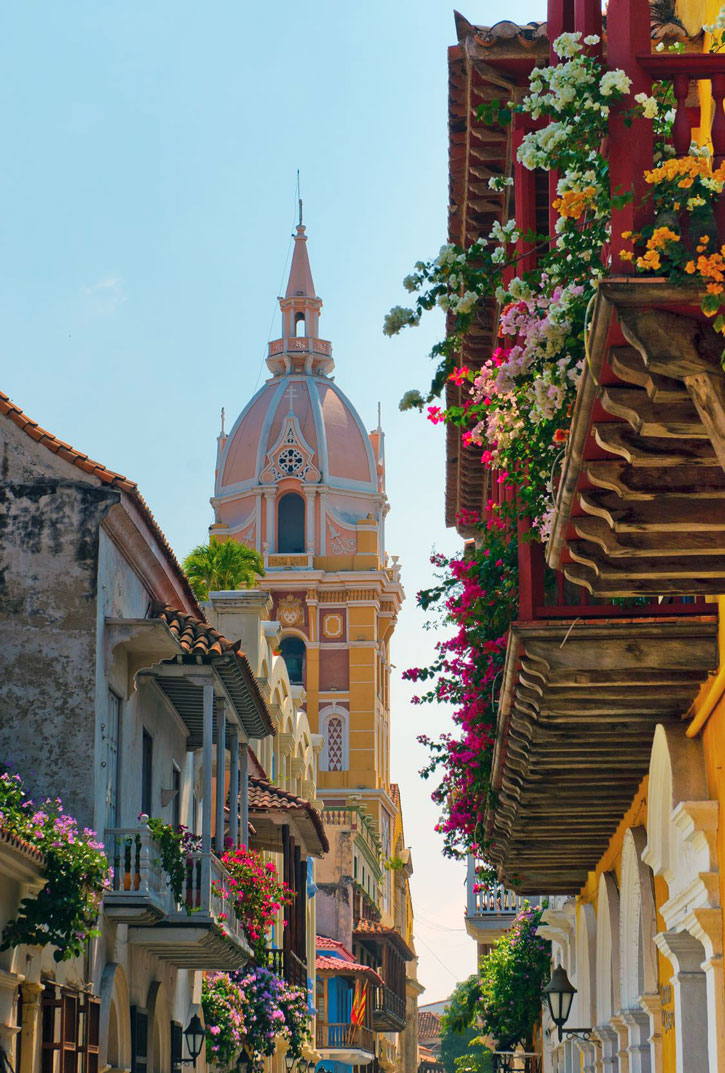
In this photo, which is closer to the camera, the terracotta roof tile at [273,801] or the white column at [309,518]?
the terracotta roof tile at [273,801]

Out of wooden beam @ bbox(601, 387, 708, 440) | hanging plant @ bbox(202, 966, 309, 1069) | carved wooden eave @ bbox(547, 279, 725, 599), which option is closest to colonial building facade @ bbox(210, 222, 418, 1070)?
hanging plant @ bbox(202, 966, 309, 1069)

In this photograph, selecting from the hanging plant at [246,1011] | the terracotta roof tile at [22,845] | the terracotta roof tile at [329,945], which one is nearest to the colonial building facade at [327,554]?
the terracotta roof tile at [329,945]

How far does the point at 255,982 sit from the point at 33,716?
9346mm

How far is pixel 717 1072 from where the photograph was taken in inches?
329

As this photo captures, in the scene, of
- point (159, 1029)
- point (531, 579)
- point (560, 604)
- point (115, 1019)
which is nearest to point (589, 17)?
point (531, 579)

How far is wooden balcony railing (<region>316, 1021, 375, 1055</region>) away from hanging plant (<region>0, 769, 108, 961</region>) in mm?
35294

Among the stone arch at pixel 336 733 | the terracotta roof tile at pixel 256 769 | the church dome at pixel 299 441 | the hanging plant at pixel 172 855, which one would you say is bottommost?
the hanging plant at pixel 172 855

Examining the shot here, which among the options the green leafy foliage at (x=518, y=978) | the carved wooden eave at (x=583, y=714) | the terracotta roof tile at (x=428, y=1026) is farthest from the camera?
the terracotta roof tile at (x=428, y=1026)

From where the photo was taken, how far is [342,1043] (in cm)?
4928

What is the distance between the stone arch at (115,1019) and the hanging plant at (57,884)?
2.42 metres

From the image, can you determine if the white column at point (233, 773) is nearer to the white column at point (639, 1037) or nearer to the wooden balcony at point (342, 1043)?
the white column at point (639, 1037)

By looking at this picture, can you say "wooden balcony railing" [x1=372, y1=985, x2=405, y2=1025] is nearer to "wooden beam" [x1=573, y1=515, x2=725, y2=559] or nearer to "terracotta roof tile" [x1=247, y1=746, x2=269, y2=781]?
"terracotta roof tile" [x1=247, y1=746, x2=269, y2=781]

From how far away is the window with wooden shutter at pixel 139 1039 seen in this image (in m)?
17.7

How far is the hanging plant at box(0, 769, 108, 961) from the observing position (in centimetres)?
1245
